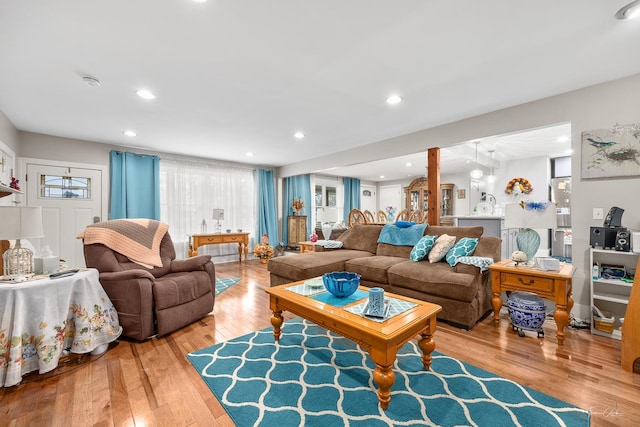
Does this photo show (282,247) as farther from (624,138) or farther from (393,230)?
(624,138)

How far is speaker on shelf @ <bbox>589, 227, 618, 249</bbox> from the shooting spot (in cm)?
234

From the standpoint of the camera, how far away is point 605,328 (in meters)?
2.37

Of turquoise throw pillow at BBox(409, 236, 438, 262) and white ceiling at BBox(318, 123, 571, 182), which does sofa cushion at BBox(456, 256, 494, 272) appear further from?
white ceiling at BBox(318, 123, 571, 182)

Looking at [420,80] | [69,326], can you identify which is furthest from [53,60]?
[420,80]

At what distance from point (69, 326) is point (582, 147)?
4.68 meters

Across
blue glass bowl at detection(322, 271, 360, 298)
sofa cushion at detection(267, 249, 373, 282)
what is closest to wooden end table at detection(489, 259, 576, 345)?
blue glass bowl at detection(322, 271, 360, 298)

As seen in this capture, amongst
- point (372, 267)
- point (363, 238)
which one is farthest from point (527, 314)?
point (363, 238)

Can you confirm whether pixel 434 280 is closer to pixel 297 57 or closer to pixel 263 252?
pixel 297 57

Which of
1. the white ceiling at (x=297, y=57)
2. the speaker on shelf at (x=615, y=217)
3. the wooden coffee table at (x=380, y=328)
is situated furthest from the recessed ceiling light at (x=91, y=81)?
the speaker on shelf at (x=615, y=217)

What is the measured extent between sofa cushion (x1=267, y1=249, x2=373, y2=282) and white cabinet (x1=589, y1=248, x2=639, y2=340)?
244cm

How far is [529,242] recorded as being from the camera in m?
2.68

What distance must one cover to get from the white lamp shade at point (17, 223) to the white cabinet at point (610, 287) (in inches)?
172

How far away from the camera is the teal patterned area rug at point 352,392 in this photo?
144 centimetres

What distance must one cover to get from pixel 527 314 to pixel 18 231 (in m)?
3.88
